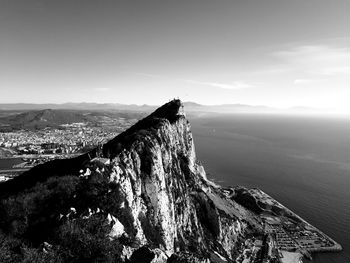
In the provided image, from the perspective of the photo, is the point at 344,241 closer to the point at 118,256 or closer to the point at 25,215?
the point at 118,256

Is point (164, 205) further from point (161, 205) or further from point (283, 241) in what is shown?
point (283, 241)

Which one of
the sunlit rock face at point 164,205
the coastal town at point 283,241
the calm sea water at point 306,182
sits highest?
the sunlit rock face at point 164,205

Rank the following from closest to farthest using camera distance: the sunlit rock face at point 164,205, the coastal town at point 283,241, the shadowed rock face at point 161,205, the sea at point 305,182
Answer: the shadowed rock face at point 161,205
the sunlit rock face at point 164,205
the coastal town at point 283,241
the sea at point 305,182

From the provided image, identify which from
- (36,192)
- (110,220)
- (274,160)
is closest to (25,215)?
(36,192)

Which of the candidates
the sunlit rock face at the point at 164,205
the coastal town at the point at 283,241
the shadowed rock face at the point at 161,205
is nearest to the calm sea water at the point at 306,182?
the coastal town at the point at 283,241

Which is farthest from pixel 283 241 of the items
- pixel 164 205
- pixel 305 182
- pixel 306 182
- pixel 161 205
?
pixel 306 182

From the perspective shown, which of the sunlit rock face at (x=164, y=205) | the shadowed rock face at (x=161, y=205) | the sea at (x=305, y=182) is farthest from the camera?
the sea at (x=305, y=182)

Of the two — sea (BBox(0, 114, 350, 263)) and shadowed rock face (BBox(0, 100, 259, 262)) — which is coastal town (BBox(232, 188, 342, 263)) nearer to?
sea (BBox(0, 114, 350, 263))

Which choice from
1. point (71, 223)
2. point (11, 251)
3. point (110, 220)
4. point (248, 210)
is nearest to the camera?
point (11, 251)

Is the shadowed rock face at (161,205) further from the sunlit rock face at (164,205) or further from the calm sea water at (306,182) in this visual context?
the calm sea water at (306,182)
